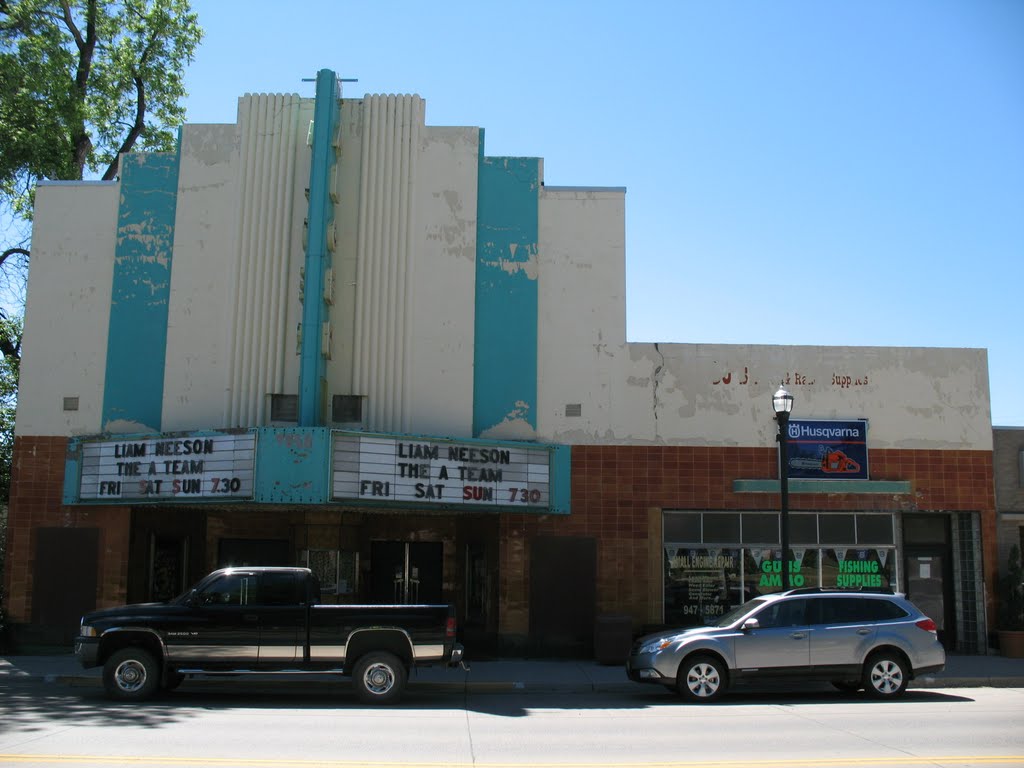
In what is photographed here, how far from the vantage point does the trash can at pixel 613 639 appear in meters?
18.9

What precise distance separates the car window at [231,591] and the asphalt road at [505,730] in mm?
1417

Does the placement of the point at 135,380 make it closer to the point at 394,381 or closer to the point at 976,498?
the point at 394,381

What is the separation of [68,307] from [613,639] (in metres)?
13.0

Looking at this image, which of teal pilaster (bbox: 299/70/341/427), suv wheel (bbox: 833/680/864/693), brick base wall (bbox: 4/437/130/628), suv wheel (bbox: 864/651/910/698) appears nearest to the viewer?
suv wheel (bbox: 864/651/910/698)

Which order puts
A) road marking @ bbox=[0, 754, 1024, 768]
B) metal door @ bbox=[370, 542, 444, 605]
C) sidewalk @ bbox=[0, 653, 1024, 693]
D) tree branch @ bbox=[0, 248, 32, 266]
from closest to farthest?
road marking @ bbox=[0, 754, 1024, 768], sidewalk @ bbox=[0, 653, 1024, 693], metal door @ bbox=[370, 542, 444, 605], tree branch @ bbox=[0, 248, 32, 266]

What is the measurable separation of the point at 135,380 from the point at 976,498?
1754 cm

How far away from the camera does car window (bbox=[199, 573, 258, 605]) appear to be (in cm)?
1446

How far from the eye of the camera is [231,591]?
1451 cm

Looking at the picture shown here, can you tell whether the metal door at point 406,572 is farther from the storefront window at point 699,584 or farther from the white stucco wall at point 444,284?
the storefront window at point 699,584

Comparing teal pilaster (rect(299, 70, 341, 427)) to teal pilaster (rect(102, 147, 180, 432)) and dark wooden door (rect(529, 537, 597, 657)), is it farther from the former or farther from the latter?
dark wooden door (rect(529, 537, 597, 657))

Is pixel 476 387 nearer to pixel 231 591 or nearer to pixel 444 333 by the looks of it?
pixel 444 333

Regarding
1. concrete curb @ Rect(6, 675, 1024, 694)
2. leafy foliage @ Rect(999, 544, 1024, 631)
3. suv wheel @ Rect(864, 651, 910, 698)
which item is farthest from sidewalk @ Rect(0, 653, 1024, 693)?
suv wheel @ Rect(864, 651, 910, 698)

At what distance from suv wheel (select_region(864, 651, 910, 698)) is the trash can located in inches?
196

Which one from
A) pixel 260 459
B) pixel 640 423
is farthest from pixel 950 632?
pixel 260 459
